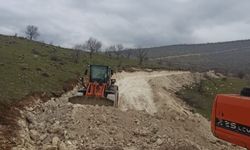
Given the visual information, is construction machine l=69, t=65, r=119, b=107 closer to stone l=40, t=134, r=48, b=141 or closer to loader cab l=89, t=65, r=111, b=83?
loader cab l=89, t=65, r=111, b=83

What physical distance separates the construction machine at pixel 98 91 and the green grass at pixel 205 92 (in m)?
8.00

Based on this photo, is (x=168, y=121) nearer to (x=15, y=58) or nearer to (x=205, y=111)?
(x=205, y=111)

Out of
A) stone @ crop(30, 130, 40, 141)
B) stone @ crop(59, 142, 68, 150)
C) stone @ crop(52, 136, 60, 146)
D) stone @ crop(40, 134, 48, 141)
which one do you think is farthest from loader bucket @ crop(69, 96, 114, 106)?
stone @ crop(59, 142, 68, 150)

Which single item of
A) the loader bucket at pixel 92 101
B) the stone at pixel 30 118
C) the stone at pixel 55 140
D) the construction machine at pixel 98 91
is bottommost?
the stone at pixel 55 140

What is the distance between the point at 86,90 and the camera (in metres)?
29.0

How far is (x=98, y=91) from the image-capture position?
95.7 ft

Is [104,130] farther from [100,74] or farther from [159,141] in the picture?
[100,74]

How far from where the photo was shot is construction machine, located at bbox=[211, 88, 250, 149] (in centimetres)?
767

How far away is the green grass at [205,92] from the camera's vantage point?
119 ft

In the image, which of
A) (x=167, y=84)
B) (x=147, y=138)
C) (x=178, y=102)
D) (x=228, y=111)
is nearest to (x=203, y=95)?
(x=167, y=84)

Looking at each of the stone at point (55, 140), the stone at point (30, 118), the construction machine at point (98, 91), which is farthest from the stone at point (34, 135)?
the construction machine at point (98, 91)

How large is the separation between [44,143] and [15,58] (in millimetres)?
24879

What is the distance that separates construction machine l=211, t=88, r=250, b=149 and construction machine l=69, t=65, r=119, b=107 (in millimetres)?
17994

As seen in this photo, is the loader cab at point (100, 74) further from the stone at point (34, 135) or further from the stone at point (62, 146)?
the stone at point (62, 146)
